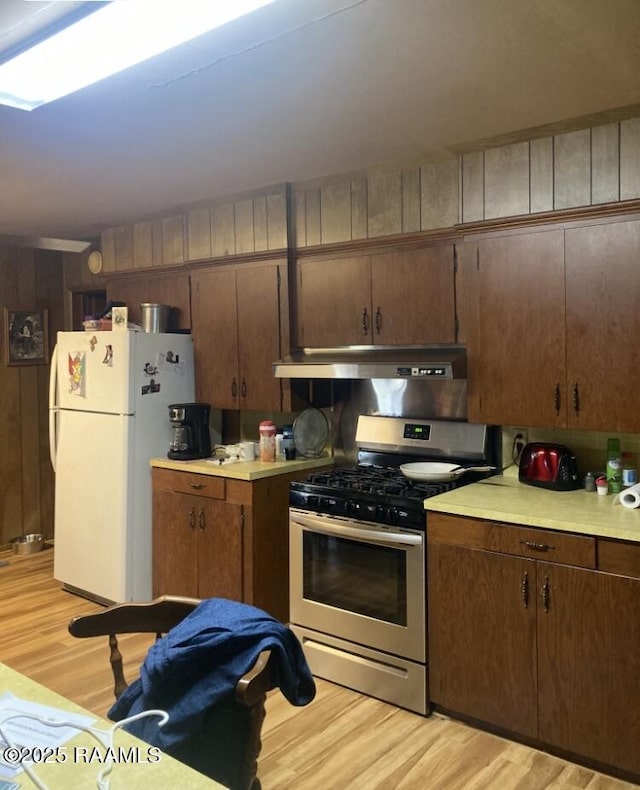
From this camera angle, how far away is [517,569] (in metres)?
2.61

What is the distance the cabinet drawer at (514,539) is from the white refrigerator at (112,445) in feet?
6.29

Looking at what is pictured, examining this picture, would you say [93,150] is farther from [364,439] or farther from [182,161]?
[364,439]

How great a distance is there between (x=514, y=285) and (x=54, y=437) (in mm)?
3097

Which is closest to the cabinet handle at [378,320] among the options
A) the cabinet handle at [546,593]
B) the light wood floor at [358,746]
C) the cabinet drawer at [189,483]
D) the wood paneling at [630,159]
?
the cabinet drawer at [189,483]

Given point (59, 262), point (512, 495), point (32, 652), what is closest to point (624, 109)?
point (512, 495)

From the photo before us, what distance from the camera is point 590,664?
2.45m

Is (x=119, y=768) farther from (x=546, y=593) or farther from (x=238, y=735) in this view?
(x=546, y=593)

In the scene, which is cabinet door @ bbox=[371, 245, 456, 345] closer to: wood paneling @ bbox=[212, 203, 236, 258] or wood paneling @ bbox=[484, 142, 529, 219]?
wood paneling @ bbox=[484, 142, 529, 219]

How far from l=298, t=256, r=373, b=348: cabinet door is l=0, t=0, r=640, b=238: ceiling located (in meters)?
0.47

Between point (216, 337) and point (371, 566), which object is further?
point (216, 337)

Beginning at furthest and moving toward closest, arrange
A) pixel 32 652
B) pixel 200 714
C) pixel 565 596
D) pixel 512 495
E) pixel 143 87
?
pixel 32 652 < pixel 512 495 < pixel 565 596 < pixel 143 87 < pixel 200 714

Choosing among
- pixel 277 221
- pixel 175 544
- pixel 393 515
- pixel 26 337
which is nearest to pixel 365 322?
pixel 277 221

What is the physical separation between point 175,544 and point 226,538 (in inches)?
16.7

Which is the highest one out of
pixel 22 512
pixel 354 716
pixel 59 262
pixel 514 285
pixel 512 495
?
pixel 59 262
